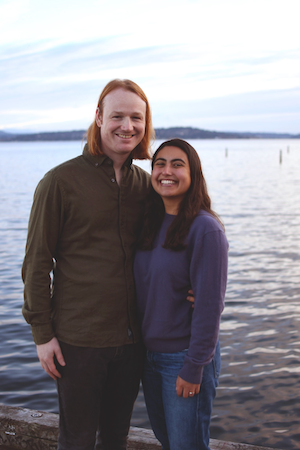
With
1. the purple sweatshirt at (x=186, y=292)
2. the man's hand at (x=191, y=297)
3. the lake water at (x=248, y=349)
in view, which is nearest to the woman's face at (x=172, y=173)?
the purple sweatshirt at (x=186, y=292)

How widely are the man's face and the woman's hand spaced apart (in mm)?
1582

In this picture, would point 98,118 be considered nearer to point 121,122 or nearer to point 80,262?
point 121,122

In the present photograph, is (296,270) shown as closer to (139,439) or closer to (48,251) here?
(139,439)

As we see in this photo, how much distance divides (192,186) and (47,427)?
98.0 inches

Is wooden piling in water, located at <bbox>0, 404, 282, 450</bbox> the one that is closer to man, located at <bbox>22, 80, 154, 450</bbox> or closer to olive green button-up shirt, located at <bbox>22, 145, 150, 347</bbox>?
man, located at <bbox>22, 80, 154, 450</bbox>

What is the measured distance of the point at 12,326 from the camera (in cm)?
964

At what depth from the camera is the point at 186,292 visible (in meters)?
3.07

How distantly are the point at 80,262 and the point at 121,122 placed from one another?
1.00 metres

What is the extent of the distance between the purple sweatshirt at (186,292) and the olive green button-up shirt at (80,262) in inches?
5.6

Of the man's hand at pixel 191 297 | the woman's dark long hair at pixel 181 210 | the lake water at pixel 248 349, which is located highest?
the woman's dark long hair at pixel 181 210

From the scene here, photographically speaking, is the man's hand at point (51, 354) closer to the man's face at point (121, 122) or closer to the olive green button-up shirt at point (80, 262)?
the olive green button-up shirt at point (80, 262)

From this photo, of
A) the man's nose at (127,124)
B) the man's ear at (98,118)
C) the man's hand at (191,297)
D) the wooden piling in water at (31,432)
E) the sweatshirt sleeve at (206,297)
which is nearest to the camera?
the sweatshirt sleeve at (206,297)

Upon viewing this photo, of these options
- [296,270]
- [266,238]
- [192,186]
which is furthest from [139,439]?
[266,238]

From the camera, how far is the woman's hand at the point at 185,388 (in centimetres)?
288
